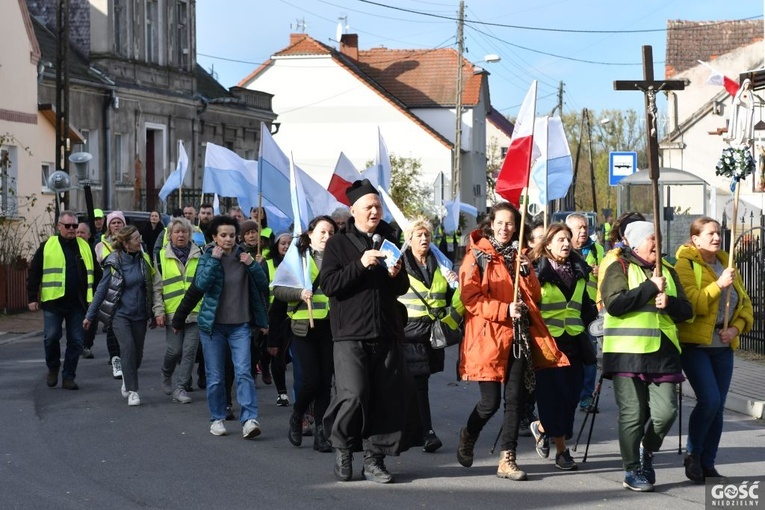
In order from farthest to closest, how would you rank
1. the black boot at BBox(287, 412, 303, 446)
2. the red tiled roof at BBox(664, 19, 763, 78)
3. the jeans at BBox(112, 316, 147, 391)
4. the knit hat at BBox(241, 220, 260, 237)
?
the red tiled roof at BBox(664, 19, 763, 78) < the knit hat at BBox(241, 220, 260, 237) < the jeans at BBox(112, 316, 147, 391) < the black boot at BBox(287, 412, 303, 446)

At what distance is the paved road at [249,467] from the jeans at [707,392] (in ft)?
0.97

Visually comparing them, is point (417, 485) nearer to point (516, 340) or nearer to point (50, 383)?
point (516, 340)

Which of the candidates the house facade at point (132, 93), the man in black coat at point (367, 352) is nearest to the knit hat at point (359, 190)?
the man in black coat at point (367, 352)

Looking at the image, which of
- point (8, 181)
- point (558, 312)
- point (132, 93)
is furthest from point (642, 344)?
point (132, 93)

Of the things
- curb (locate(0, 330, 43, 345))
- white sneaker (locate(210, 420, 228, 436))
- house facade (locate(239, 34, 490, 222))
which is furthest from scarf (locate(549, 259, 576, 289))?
house facade (locate(239, 34, 490, 222))

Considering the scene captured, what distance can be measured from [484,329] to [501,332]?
116mm

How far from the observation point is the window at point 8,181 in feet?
87.1

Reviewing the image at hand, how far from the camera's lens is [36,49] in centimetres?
3122

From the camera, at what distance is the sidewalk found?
11922mm

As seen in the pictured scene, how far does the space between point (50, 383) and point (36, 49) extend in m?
19.7

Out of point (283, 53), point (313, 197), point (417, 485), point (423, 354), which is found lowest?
point (417, 485)

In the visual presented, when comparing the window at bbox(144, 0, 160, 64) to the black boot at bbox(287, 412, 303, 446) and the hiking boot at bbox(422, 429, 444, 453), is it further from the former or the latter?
the hiking boot at bbox(422, 429, 444, 453)

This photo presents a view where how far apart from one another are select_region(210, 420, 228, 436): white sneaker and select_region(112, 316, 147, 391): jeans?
1913 millimetres

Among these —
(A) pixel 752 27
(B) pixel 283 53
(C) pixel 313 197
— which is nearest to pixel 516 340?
(C) pixel 313 197
